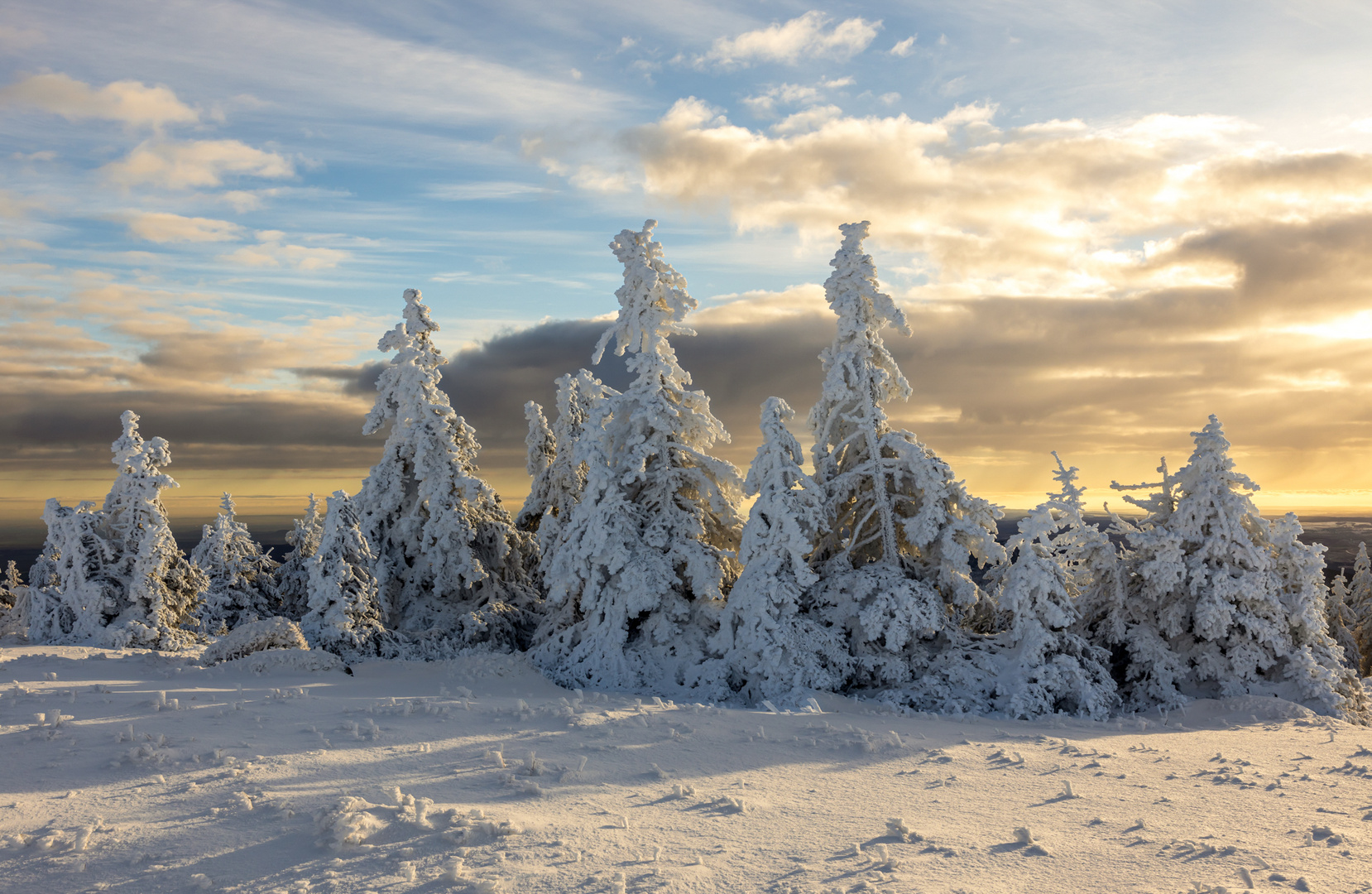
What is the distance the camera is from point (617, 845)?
8148mm

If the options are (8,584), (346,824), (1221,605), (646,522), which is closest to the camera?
(346,824)

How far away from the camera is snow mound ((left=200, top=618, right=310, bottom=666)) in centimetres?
1847

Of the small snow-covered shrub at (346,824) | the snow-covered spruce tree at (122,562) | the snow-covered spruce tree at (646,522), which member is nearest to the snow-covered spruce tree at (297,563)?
the snow-covered spruce tree at (122,562)

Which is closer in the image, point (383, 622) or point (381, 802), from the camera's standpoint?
point (381, 802)

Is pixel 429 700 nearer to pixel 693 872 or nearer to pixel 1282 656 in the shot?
pixel 693 872

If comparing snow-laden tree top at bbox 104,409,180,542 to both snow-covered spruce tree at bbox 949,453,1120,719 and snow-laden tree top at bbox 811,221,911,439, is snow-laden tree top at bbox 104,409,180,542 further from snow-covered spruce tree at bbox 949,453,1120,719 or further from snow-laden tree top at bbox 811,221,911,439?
snow-covered spruce tree at bbox 949,453,1120,719

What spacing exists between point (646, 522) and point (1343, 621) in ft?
128

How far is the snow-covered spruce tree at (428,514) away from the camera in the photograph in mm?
28000

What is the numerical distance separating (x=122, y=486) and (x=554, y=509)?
16261mm

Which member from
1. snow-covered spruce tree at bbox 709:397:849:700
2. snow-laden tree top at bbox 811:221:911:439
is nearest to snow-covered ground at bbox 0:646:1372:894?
snow-covered spruce tree at bbox 709:397:849:700

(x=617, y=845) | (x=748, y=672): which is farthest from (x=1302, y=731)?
(x=617, y=845)

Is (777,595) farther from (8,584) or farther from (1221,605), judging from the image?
(8,584)

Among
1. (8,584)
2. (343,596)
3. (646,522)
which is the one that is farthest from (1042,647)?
(8,584)

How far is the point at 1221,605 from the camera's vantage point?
68.1ft
